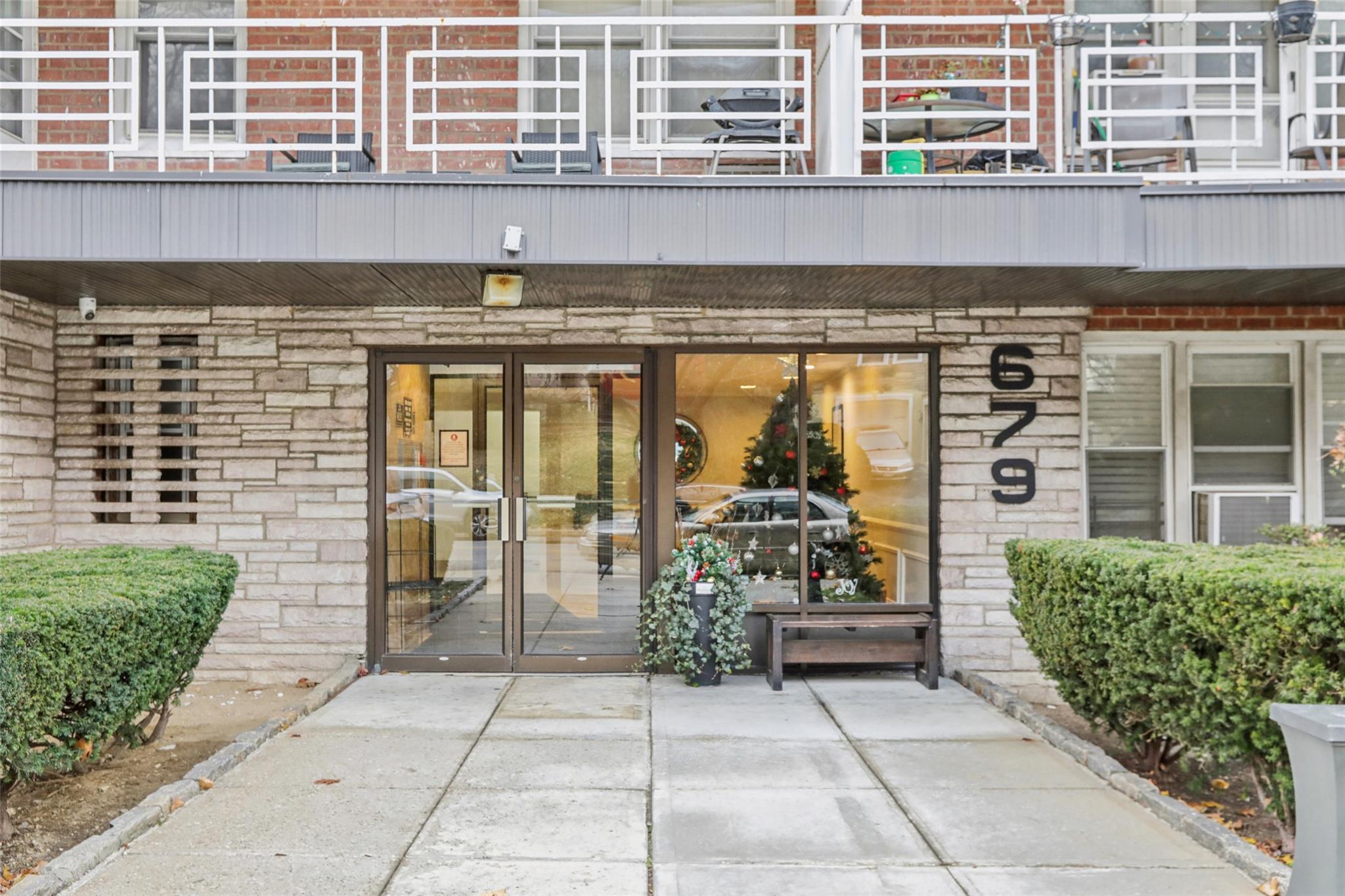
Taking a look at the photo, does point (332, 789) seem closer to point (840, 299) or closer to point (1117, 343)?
point (840, 299)

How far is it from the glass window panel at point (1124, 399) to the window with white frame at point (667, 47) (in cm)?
344

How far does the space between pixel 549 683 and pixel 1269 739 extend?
4734mm

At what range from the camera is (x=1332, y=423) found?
8094mm

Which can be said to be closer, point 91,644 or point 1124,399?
point 91,644

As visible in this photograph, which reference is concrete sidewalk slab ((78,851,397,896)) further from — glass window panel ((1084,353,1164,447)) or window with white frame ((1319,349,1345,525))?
window with white frame ((1319,349,1345,525))

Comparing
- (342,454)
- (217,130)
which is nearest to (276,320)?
(342,454)

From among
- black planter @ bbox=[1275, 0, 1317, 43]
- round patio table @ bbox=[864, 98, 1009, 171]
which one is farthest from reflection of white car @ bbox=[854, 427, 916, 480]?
black planter @ bbox=[1275, 0, 1317, 43]

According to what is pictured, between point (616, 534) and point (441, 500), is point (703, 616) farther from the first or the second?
point (441, 500)

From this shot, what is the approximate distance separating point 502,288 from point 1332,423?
6.20 m

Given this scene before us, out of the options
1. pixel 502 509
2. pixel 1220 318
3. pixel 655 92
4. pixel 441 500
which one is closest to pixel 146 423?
pixel 441 500

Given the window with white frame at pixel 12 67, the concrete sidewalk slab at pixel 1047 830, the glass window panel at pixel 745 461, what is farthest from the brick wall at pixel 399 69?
the concrete sidewalk slab at pixel 1047 830

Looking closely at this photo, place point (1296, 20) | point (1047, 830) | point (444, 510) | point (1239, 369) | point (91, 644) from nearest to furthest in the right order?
point (91, 644) < point (1047, 830) < point (1296, 20) < point (444, 510) < point (1239, 369)

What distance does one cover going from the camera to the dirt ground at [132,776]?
15.1 feet

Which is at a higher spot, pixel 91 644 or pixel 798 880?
pixel 91 644
